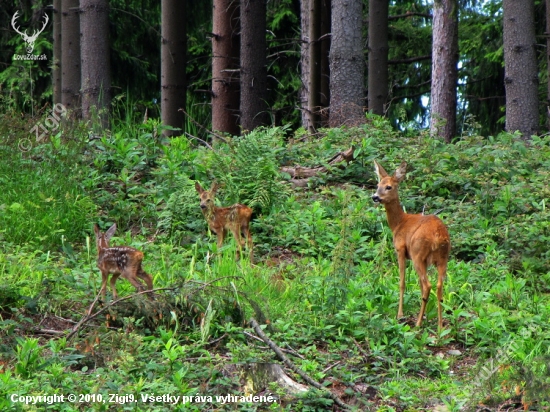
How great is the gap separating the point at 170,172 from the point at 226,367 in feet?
16.6

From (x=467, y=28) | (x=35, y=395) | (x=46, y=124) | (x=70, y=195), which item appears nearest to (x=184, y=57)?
(x=46, y=124)

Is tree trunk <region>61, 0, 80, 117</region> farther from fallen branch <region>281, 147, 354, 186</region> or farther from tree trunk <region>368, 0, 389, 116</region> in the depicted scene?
fallen branch <region>281, 147, 354, 186</region>

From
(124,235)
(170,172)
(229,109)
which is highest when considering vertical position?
(229,109)

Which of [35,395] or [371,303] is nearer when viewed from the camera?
[35,395]

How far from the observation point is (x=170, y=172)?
10945 millimetres

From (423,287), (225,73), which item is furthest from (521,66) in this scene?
(423,287)

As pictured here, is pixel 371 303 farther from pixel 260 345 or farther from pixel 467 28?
pixel 467 28

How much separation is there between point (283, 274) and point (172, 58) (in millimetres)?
8417

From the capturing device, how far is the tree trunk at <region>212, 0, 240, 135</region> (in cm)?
1714

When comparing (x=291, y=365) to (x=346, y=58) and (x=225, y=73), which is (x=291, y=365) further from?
(x=225, y=73)

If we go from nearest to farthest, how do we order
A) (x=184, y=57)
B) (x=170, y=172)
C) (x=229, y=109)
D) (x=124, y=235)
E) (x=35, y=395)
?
(x=35, y=395)
(x=124, y=235)
(x=170, y=172)
(x=184, y=57)
(x=229, y=109)

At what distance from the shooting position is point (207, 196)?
9688 millimetres

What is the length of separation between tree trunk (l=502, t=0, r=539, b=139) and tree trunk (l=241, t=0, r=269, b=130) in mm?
4725

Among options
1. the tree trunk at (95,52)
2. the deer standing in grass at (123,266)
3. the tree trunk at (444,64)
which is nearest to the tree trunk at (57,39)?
the tree trunk at (95,52)
